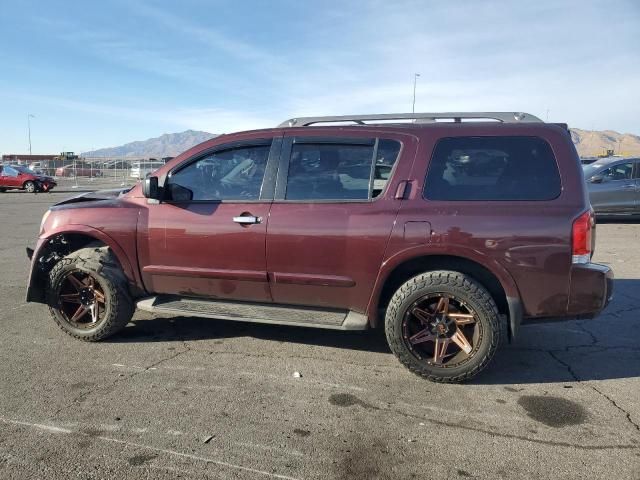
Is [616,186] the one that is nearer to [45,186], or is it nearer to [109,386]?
[109,386]

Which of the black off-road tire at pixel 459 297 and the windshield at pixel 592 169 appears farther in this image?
the windshield at pixel 592 169

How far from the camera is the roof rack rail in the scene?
13.5ft

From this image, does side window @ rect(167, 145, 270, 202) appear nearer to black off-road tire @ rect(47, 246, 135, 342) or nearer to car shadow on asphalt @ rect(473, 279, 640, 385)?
black off-road tire @ rect(47, 246, 135, 342)

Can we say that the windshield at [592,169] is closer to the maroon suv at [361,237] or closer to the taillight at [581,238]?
the maroon suv at [361,237]

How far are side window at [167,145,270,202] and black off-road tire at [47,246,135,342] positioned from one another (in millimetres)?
882

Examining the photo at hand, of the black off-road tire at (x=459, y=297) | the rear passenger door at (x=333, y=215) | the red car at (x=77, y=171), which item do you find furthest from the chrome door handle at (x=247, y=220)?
the red car at (x=77, y=171)

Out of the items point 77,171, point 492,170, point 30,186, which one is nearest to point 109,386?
point 492,170

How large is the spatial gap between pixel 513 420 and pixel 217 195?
9.49 feet

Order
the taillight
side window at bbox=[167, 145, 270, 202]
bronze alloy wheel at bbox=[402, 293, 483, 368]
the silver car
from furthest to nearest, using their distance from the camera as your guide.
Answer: the silver car → side window at bbox=[167, 145, 270, 202] → bronze alloy wheel at bbox=[402, 293, 483, 368] → the taillight

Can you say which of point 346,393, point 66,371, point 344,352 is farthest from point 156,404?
point 344,352

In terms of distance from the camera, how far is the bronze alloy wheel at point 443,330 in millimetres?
3785

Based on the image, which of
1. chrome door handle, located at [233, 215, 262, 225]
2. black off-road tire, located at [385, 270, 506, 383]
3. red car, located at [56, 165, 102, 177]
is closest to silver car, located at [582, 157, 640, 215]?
black off-road tire, located at [385, 270, 506, 383]

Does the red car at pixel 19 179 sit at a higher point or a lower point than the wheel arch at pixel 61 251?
higher

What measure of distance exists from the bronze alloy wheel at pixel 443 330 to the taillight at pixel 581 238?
2.78 feet
